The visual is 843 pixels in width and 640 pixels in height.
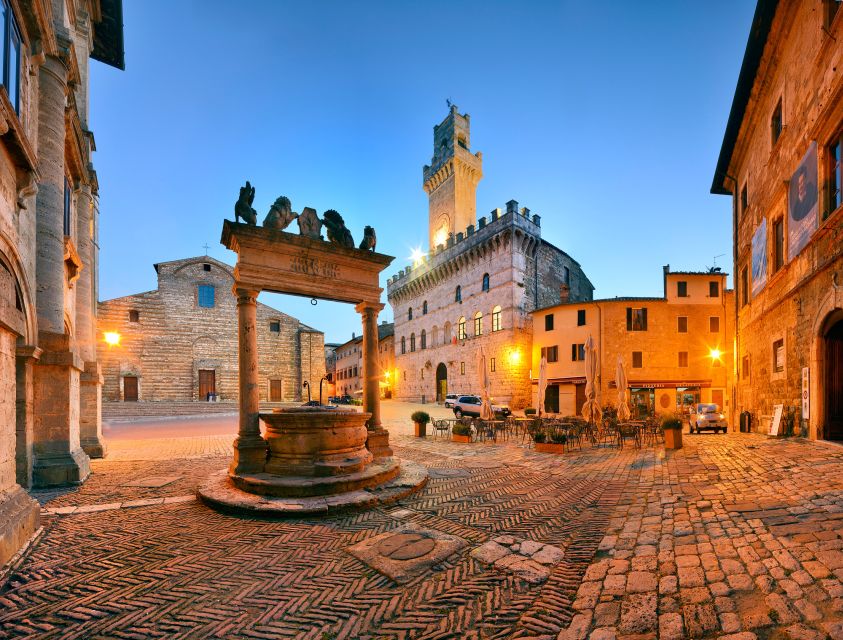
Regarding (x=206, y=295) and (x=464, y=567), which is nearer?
(x=464, y=567)

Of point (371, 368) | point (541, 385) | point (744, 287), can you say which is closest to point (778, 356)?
point (744, 287)

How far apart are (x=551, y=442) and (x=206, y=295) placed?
100.0 ft

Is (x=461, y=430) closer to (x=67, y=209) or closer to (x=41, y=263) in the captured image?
(x=41, y=263)

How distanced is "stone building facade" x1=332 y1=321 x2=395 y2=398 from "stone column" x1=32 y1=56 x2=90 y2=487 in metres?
30.5

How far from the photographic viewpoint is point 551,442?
35.7ft

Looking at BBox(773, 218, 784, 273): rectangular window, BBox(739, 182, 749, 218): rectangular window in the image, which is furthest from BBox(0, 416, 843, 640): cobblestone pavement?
BBox(739, 182, 749, 218): rectangular window

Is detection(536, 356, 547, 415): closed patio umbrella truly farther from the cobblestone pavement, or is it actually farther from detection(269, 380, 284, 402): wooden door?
detection(269, 380, 284, 402): wooden door

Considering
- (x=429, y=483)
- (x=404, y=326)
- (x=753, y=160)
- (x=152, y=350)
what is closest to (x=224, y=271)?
(x=152, y=350)

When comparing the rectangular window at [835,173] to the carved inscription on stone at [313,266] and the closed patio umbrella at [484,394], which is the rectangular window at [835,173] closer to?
the closed patio umbrella at [484,394]

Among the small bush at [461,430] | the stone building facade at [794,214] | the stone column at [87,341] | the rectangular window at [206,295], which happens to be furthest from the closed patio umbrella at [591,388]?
the rectangular window at [206,295]

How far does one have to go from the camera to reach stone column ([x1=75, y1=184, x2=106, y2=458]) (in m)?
10.0

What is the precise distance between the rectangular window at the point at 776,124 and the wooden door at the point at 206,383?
3543 cm

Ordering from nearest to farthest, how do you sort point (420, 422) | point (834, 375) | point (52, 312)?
point (52, 312), point (834, 375), point (420, 422)

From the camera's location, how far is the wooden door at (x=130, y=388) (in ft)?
95.0
